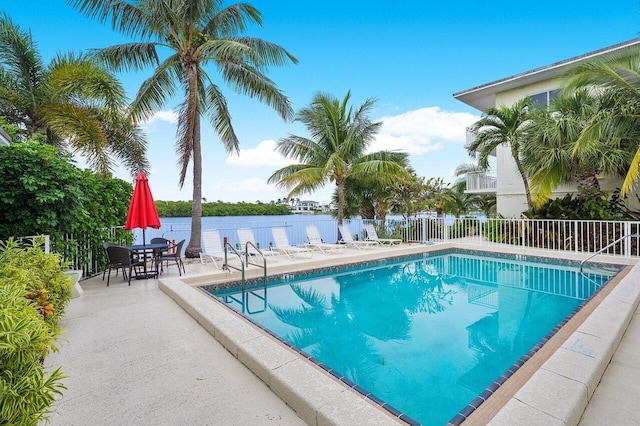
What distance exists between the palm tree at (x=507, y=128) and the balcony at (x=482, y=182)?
574 centimetres

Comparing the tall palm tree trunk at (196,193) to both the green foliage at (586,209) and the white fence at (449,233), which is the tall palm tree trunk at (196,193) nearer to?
the white fence at (449,233)

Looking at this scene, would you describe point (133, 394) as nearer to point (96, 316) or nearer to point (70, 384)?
point (70, 384)

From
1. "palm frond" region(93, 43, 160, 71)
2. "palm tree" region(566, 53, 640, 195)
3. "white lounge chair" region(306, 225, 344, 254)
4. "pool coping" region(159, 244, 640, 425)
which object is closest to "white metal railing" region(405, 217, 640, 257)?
"palm tree" region(566, 53, 640, 195)

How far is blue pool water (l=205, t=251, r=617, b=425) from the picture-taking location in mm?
3885

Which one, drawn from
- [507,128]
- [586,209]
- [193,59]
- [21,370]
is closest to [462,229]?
[586,209]

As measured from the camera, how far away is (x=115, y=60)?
34.6 feet

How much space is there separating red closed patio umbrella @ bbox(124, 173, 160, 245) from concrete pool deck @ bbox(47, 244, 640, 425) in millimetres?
2941

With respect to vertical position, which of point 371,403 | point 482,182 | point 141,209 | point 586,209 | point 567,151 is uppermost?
point 567,151

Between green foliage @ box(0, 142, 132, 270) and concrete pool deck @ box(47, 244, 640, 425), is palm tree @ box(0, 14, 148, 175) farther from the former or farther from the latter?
concrete pool deck @ box(47, 244, 640, 425)

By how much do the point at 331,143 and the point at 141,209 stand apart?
8643mm

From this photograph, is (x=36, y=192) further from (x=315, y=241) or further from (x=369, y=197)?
(x=369, y=197)

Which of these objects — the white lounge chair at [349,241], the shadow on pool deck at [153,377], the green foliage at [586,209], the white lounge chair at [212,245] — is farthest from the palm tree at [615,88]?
the white lounge chair at [212,245]

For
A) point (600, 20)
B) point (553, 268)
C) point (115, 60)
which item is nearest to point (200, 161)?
point (115, 60)

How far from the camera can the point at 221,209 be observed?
603 inches
